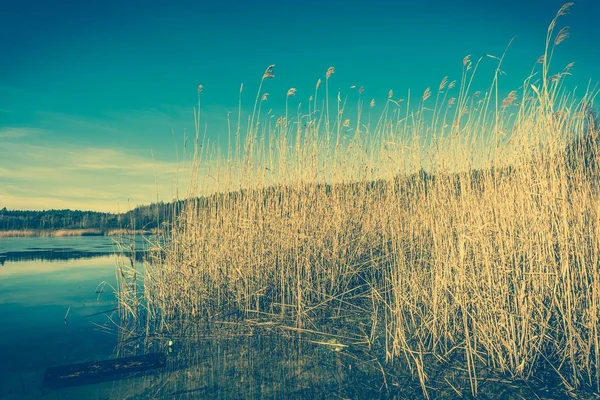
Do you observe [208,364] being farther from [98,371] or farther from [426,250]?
[426,250]

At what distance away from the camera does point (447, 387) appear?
1946 millimetres

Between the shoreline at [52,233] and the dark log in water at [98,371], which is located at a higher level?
the shoreline at [52,233]

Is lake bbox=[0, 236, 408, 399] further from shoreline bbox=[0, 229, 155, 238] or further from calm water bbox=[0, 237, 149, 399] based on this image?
shoreline bbox=[0, 229, 155, 238]

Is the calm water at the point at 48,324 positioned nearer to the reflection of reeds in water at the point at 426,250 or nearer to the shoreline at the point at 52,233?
the reflection of reeds in water at the point at 426,250

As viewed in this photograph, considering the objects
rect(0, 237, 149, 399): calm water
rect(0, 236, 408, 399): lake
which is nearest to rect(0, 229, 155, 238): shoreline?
rect(0, 237, 149, 399): calm water

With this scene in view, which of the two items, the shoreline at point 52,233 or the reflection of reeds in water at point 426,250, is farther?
the shoreline at point 52,233

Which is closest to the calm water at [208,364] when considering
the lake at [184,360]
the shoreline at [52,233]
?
the lake at [184,360]

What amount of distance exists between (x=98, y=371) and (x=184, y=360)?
1.59ft

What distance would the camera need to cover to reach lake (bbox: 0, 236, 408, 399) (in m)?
1.99

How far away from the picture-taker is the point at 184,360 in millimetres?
2402

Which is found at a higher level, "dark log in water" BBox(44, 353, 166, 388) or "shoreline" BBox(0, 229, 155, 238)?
"shoreline" BBox(0, 229, 155, 238)

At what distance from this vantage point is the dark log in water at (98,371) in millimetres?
2131

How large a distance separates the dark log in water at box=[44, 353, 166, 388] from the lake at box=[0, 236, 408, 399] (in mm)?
53

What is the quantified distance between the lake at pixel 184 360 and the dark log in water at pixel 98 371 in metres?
0.05
